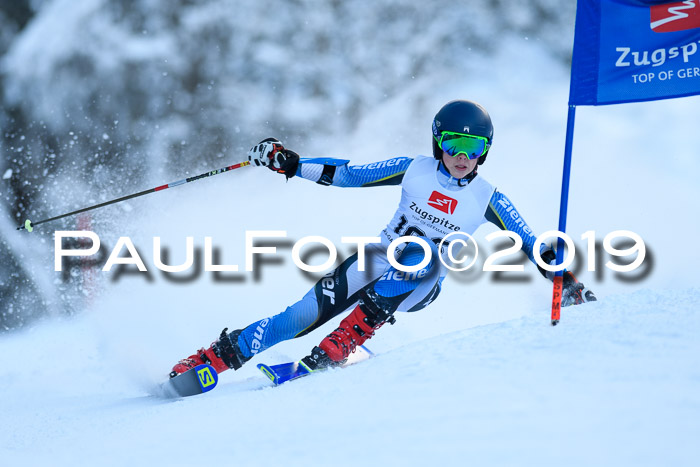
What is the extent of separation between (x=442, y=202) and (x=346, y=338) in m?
0.86

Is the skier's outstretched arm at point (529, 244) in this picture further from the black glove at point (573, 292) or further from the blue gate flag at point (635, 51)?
the blue gate flag at point (635, 51)

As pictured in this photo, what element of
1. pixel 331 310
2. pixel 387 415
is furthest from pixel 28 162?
pixel 387 415

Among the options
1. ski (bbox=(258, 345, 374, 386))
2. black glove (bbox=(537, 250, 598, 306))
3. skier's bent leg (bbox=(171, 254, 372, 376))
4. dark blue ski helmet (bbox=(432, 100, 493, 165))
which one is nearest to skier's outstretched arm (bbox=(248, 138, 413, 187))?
dark blue ski helmet (bbox=(432, 100, 493, 165))

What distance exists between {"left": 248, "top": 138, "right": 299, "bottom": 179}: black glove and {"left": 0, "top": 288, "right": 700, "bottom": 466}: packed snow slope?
1203 millimetres

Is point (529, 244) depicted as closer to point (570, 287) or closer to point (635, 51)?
point (570, 287)

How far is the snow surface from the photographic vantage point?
210 centimetres

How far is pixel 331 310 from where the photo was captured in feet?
11.9

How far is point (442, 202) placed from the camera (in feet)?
11.5

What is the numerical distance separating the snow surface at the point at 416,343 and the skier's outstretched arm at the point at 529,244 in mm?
175

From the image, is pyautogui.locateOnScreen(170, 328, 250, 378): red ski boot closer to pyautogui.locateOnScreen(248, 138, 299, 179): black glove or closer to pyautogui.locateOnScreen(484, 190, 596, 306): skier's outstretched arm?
pyautogui.locateOnScreen(248, 138, 299, 179): black glove

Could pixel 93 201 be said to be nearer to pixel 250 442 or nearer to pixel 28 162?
pixel 28 162

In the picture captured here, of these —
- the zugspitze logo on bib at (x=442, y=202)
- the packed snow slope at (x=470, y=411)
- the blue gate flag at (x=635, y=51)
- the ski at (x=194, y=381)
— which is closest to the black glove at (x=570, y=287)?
the packed snow slope at (x=470, y=411)

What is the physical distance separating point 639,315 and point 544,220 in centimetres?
535

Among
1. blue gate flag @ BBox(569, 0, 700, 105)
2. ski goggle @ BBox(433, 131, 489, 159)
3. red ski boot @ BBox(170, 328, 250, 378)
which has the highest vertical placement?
blue gate flag @ BBox(569, 0, 700, 105)
